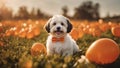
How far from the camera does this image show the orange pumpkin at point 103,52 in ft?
20.3

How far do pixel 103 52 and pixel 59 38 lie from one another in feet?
4.02

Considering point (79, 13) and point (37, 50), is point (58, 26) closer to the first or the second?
point (37, 50)

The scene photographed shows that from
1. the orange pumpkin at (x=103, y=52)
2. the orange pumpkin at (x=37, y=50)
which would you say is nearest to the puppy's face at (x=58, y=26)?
the orange pumpkin at (x=37, y=50)

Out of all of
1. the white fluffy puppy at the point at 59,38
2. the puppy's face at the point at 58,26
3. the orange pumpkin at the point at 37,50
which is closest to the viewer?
the puppy's face at the point at 58,26

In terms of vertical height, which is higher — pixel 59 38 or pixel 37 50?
pixel 59 38

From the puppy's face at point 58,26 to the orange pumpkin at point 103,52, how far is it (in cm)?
82

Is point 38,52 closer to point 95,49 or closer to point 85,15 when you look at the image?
point 95,49

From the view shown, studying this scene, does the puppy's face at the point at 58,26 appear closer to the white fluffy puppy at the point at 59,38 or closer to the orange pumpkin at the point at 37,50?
the white fluffy puppy at the point at 59,38

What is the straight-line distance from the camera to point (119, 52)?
6.82 m

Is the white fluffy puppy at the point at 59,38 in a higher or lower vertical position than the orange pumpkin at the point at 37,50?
higher

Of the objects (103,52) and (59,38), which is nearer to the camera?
(103,52)

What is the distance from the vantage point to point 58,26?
22.1 feet

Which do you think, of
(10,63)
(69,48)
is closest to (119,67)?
(69,48)

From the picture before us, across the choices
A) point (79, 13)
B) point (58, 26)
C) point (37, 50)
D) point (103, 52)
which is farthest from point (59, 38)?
point (79, 13)
